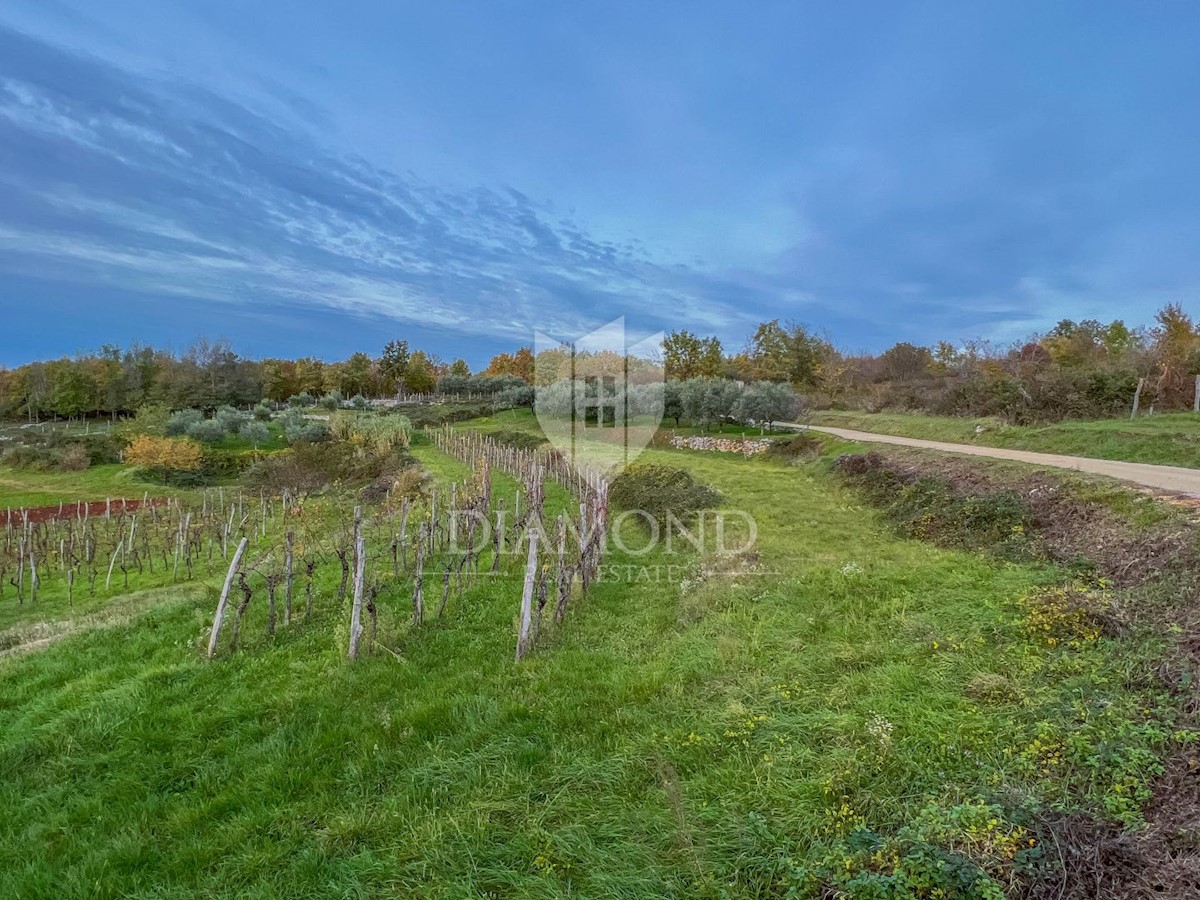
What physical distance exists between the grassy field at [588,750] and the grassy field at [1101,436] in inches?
395

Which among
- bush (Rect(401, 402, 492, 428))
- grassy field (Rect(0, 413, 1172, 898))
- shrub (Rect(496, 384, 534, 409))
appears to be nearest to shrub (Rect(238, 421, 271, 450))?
bush (Rect(401, 402, 492, 428))

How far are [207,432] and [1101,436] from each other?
150 ft

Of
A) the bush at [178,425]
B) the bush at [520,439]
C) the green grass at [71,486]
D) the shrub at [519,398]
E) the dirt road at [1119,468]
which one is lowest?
the green grass at [71,486]

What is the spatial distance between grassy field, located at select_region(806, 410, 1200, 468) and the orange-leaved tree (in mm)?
36374

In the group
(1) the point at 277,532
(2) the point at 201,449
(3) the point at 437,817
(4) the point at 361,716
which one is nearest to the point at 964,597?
(3) the point at 437,817

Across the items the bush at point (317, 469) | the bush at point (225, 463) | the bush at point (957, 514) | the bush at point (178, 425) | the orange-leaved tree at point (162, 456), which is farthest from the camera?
the bush at point (178, 425)

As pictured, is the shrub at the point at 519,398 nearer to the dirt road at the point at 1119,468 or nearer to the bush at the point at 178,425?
the bush at the point at 178,425

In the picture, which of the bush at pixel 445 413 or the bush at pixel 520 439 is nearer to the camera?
the bush at pixel 520 439

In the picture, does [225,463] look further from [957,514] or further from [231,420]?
[957,514]

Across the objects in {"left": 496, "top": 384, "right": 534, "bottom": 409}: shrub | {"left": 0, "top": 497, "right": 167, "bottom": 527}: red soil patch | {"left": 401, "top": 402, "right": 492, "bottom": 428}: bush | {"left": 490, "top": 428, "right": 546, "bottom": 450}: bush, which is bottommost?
{"left": 0, "top": 497, "right": 167, "bottom": 527}: red soil patch

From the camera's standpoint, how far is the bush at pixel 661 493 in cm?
1380

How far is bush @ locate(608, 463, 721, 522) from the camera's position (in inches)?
543

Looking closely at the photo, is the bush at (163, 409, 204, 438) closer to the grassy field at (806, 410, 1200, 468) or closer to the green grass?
the green grass

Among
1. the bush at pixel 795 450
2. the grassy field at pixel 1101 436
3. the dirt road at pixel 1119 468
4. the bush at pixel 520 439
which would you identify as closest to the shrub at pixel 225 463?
the bush at pixel 520 439
